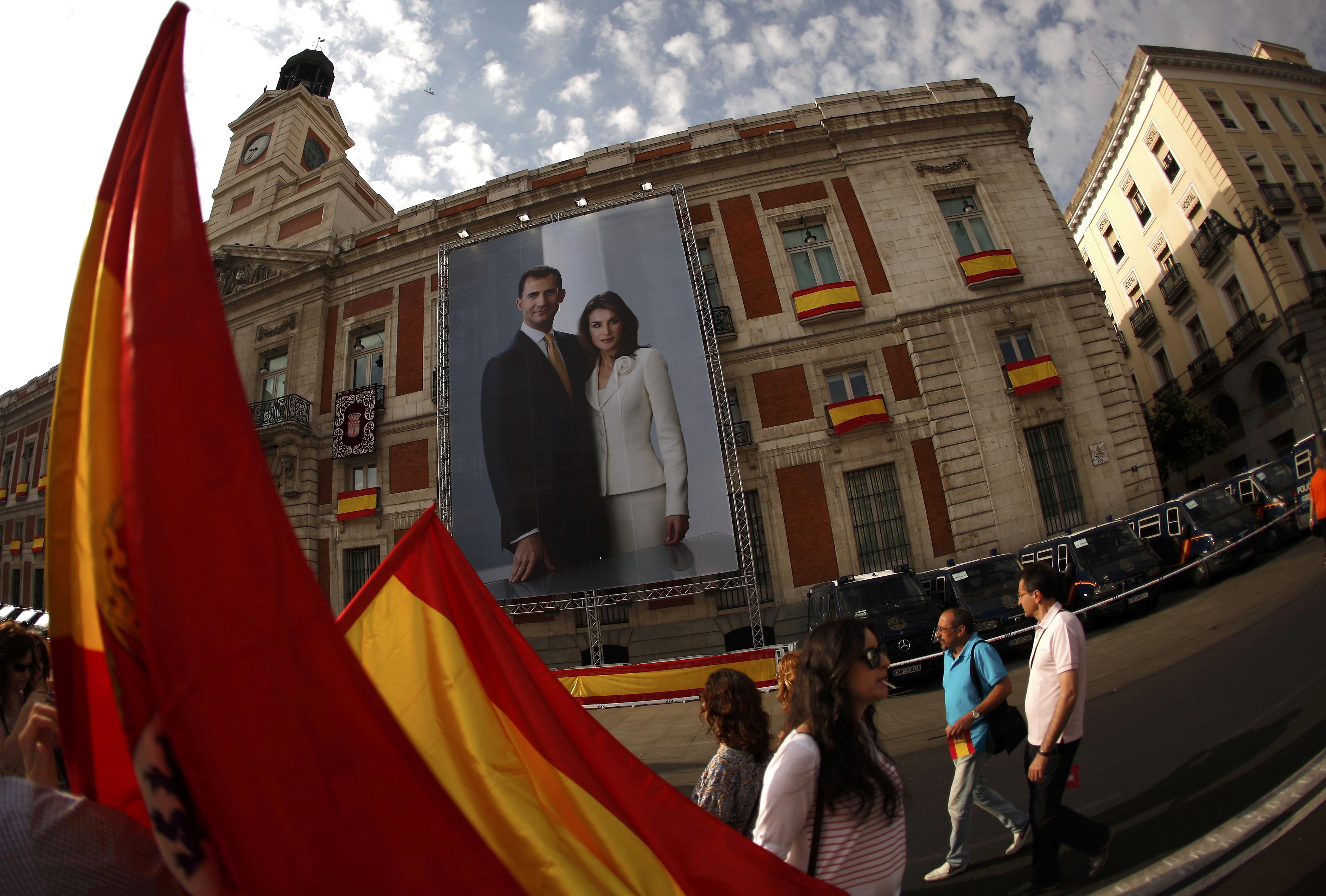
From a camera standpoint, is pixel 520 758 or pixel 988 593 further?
pixel 988 593

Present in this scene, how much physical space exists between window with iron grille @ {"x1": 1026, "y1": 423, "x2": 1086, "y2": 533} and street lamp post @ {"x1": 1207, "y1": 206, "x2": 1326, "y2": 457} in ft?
23.0

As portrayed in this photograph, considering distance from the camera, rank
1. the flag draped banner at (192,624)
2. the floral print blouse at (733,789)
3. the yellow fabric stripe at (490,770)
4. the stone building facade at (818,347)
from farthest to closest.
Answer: the stone building facade at (818,347), the floral print blouse at (733,789), the yellow fabric stripe at (490,770), the flag draped banner at (192,624)

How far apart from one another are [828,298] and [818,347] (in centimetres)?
132

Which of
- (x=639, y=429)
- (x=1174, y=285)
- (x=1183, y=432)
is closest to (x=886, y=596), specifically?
(x=639, y=429)

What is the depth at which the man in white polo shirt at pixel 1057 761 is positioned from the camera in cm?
319

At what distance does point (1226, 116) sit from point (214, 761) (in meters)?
35.6

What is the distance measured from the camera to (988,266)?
1602 cm

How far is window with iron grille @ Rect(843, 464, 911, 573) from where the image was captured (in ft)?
48.4

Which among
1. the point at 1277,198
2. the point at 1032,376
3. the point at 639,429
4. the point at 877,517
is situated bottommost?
the point at 877,517

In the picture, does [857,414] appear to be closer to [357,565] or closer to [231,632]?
[357,565]

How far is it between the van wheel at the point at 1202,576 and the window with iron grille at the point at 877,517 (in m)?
5.29

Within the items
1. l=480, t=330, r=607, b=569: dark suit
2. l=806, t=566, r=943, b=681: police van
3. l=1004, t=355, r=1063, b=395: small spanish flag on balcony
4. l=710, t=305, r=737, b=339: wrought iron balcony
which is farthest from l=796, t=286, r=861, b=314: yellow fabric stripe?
l=806, t=566, r=943, b=681: police van

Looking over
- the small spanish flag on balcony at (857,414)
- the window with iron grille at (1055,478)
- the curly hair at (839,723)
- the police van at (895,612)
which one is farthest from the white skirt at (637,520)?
the curly hair at (839,723)

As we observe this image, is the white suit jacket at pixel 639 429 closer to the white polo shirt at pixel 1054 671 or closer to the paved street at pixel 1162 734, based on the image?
the paved street at pixel 1162 734
